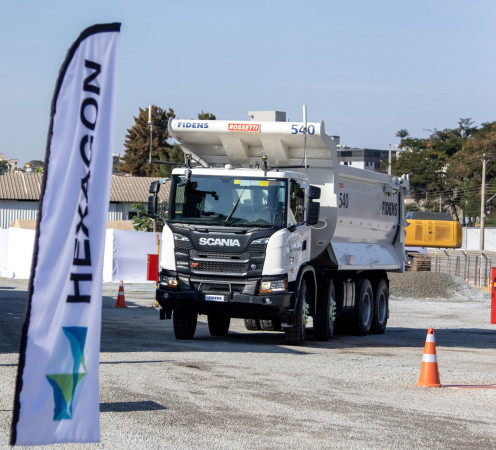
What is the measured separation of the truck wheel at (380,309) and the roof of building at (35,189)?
171ft

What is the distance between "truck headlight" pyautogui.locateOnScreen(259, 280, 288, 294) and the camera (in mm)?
15961

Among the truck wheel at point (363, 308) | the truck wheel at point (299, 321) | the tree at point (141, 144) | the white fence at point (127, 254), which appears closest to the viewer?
the truck wheel at point (299, 321)

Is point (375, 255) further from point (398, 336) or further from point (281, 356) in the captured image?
point (281, 356)

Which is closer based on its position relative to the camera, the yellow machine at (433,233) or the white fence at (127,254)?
the white fence at (127,254)

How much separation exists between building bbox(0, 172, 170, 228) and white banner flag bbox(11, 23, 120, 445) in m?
67.8

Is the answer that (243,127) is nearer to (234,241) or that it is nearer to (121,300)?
(234,241)

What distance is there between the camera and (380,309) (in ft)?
72.4

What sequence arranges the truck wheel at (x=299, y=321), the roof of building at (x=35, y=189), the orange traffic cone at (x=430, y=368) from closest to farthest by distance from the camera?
the orange traffic cone at (x=430, y=368) < the truck wheel at (x=299, y=321) < the roof of building at (x=35, y=189)

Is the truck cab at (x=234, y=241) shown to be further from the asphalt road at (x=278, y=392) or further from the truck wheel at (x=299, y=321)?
the asphalt road at (x=278, y=392)

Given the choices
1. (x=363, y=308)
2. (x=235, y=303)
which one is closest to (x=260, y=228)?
(x=235, y=303)

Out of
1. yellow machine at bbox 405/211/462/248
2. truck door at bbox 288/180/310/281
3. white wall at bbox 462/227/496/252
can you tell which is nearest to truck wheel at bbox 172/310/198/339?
truck door at bbox 288/180/310/281

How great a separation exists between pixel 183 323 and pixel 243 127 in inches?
143

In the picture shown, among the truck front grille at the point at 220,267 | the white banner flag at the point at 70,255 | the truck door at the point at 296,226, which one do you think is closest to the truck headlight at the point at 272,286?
the truck door at the point at 296,226

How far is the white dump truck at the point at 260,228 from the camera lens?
15969 millimetres
